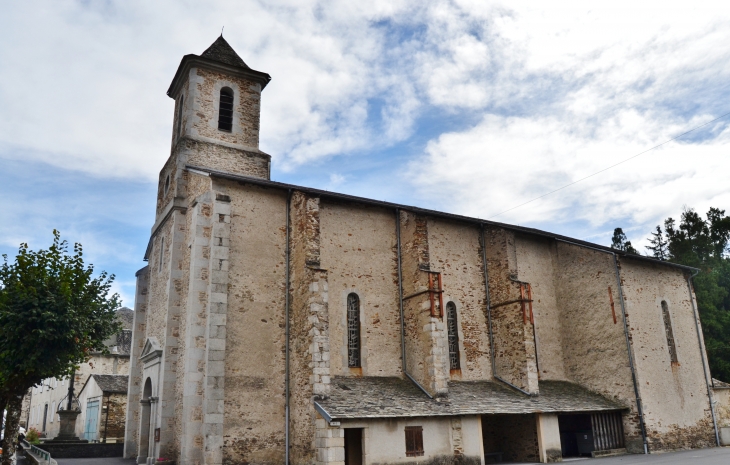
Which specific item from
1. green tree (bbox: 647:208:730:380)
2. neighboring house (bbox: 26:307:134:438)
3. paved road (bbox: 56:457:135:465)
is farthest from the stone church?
neighboring house (bbox: 26:307:134:438)

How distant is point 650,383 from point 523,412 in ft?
22.4

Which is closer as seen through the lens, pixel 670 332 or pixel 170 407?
pixel 170 407

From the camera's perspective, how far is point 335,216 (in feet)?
60.4

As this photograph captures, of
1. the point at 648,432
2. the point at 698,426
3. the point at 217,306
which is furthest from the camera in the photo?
the point at 698,426

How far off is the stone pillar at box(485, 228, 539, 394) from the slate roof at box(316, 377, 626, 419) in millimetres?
643

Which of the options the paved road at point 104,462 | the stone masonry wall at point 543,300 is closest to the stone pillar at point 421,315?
the stone masonry wall at point 543,300

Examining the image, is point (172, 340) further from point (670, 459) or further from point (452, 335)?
point (670, 459)

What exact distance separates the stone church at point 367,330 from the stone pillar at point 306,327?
0.07 m

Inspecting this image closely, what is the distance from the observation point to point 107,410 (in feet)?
95.0

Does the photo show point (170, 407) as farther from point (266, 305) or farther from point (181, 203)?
point (181, 203)

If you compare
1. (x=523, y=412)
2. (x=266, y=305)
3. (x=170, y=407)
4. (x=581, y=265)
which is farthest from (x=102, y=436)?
(x=581, y=265)

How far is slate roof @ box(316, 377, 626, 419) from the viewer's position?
49.5 ft

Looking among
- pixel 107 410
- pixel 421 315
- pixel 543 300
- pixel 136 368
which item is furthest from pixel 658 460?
pixel 107 410

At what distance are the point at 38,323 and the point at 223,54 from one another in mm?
12355
